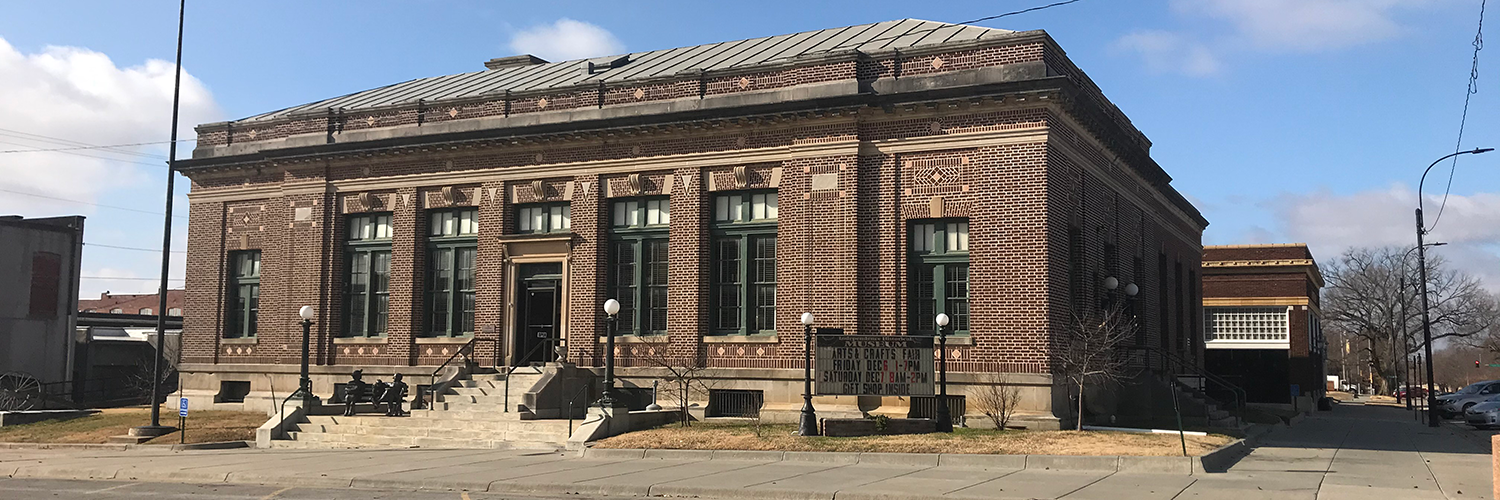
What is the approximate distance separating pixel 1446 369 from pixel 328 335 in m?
174

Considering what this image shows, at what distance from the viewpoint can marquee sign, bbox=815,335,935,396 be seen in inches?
930

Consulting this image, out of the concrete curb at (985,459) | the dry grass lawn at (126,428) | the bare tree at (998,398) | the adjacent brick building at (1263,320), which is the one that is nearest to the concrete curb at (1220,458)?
the concrete curb at (985,459)

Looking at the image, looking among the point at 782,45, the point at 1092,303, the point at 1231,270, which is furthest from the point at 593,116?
the point at 1231,270

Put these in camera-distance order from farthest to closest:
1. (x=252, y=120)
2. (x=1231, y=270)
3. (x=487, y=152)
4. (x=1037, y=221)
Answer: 1. (x=1231, y=270)
2. (x=252, y=120)
3. (x=487, y=152)
4. (x=1037, y=221)

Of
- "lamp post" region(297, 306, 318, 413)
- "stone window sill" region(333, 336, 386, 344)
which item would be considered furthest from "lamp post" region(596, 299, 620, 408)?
"stone window sill" region(333, 336, 386, 344)

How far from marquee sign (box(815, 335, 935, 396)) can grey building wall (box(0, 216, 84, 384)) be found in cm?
3531

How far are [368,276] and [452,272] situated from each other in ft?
9.47

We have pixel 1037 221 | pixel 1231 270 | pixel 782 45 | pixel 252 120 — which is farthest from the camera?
pixel 1231 270

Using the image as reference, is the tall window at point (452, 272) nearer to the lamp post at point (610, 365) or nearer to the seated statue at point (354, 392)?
the seated statue at point (354, 392)

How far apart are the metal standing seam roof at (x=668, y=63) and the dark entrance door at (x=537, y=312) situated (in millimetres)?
5251

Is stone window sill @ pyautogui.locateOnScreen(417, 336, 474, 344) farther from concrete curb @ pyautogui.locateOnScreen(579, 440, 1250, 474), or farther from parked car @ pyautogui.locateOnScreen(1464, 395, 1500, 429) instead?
parked car @ pyautogui.locateOnScreen(1464, 395, 1500, 429)

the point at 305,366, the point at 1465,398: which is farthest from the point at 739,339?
the point at 1465,398

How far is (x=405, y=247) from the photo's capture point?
3198 centimetres

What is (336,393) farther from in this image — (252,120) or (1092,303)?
(1092,303)
